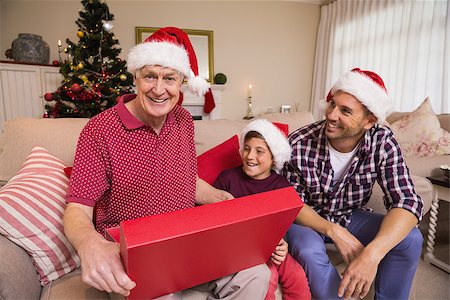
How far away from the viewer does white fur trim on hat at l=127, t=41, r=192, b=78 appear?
93 cm

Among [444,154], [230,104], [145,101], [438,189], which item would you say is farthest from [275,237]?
[230,104]

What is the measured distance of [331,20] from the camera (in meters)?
4.46

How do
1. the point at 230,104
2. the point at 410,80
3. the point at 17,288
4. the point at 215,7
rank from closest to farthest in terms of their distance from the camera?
1. the point at 17,288
2. the point at 410,80
3. the point at 215,7
4. the point at 230,104

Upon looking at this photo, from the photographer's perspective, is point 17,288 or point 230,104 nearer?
point 17,288

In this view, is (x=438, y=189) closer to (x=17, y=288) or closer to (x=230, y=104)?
(x=17, y=288)

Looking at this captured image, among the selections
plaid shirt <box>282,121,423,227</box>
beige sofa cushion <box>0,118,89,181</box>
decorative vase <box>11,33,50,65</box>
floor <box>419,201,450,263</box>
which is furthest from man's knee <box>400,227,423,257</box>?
decorative vase <box>11,33,50,65</box>

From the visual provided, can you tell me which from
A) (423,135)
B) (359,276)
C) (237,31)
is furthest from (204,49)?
(359,276)

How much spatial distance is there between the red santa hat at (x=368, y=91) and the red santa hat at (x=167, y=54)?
24.5 inches

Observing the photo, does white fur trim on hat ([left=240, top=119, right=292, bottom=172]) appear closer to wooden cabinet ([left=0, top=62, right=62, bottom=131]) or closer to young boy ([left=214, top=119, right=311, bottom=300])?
young boy ([left=214, top=119, right=311, bottom=300])

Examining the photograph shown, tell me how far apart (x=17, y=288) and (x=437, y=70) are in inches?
150

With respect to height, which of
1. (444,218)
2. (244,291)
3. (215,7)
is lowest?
(444,218)

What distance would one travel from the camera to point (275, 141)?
1350 millimetres

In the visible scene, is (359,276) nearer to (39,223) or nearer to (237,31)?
(39,223)

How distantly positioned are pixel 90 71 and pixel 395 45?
3494 millimetres
